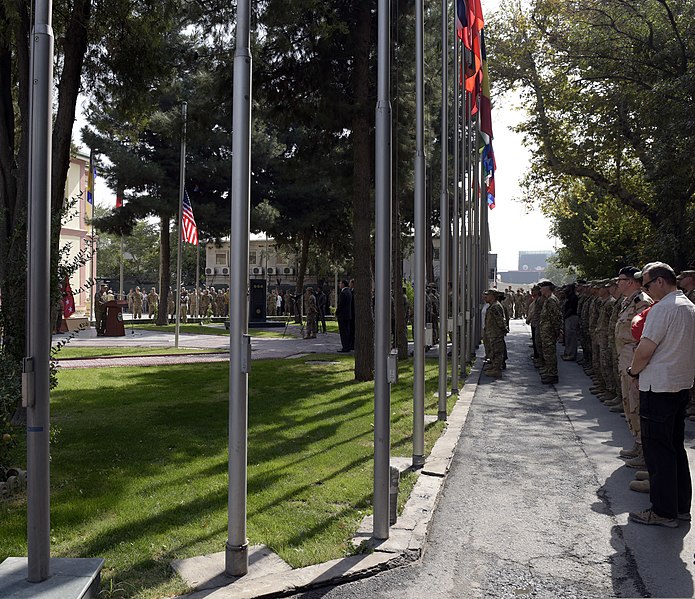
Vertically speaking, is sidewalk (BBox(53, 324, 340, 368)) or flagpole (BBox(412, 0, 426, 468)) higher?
flagpole (BBox(412, 0, 426, 468))

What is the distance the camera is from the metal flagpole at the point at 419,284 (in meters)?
8.09

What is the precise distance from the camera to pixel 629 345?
9594 millimetres

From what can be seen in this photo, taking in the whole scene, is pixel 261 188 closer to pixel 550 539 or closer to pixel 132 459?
pixel 132 459

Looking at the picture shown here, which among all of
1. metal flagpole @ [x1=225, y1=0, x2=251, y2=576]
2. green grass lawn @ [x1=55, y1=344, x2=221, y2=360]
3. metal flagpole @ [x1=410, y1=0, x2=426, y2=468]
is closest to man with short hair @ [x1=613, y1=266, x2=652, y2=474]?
metal flagpole @ [x1=410, y1=0, x2=426, y2=468]

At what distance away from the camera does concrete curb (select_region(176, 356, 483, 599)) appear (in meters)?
4.61

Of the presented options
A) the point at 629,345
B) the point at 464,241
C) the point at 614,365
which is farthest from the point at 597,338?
the point at 629,345

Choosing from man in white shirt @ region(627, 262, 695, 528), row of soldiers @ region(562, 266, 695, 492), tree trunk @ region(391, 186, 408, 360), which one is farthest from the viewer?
tree trunk @ region(391, 186, 408, 360)

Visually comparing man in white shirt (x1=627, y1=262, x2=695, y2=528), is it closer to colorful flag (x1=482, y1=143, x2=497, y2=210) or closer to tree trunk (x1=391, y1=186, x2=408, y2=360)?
tree trunk (x1=391, y1=186, x2=408, y2=360)

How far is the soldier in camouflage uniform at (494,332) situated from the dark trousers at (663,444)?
1128 cm

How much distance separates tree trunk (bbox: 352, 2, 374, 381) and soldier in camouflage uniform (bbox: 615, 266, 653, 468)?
6.06m

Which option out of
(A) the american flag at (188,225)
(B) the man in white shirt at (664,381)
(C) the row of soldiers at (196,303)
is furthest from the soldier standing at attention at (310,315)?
(B) the man in white shirt at (664,381)

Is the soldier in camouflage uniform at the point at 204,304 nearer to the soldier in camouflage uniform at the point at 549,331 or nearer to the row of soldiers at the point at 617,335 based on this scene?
the row of soldiers at the point at 617,335

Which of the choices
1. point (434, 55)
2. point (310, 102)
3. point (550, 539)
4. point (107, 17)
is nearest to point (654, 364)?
point (550, 539)

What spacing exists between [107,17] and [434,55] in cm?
891
